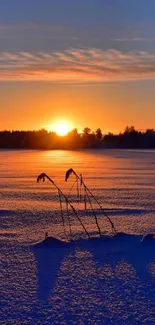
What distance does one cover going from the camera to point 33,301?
2906mm

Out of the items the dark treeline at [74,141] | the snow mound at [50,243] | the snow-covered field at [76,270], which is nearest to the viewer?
the snow-covered field at [76,270]

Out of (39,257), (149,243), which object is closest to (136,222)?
(149,243)

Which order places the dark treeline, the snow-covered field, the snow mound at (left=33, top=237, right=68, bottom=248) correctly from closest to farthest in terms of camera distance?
the snow-covered field
the snow mound at (left=33, top=237, right=68, bottom=248)
the dark treeline

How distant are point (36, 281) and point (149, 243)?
1299mm

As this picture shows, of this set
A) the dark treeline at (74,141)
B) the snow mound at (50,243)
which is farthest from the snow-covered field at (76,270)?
the dark treeline at (74,141)

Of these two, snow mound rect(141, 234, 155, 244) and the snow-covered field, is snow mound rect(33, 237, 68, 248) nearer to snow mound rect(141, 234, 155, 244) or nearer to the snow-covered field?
the snow-covered field

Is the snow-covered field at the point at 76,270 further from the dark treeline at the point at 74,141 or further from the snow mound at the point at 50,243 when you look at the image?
the dark treeline at the point at 74,141

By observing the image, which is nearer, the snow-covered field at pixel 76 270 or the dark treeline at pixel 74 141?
the snow-covered field at pixel 76 270

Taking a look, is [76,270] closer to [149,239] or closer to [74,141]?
[149,239]

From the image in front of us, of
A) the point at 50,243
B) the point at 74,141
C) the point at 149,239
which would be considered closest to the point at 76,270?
the point at 50,243

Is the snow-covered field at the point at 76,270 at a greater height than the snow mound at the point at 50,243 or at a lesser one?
lesser

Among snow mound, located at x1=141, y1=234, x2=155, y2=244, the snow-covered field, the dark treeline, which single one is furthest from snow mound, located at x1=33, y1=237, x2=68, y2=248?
the dark treeline

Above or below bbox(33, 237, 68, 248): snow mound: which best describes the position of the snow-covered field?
below

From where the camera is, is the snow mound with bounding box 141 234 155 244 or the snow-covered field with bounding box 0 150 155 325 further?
the snow mound with bounding box 141 234 155 244
